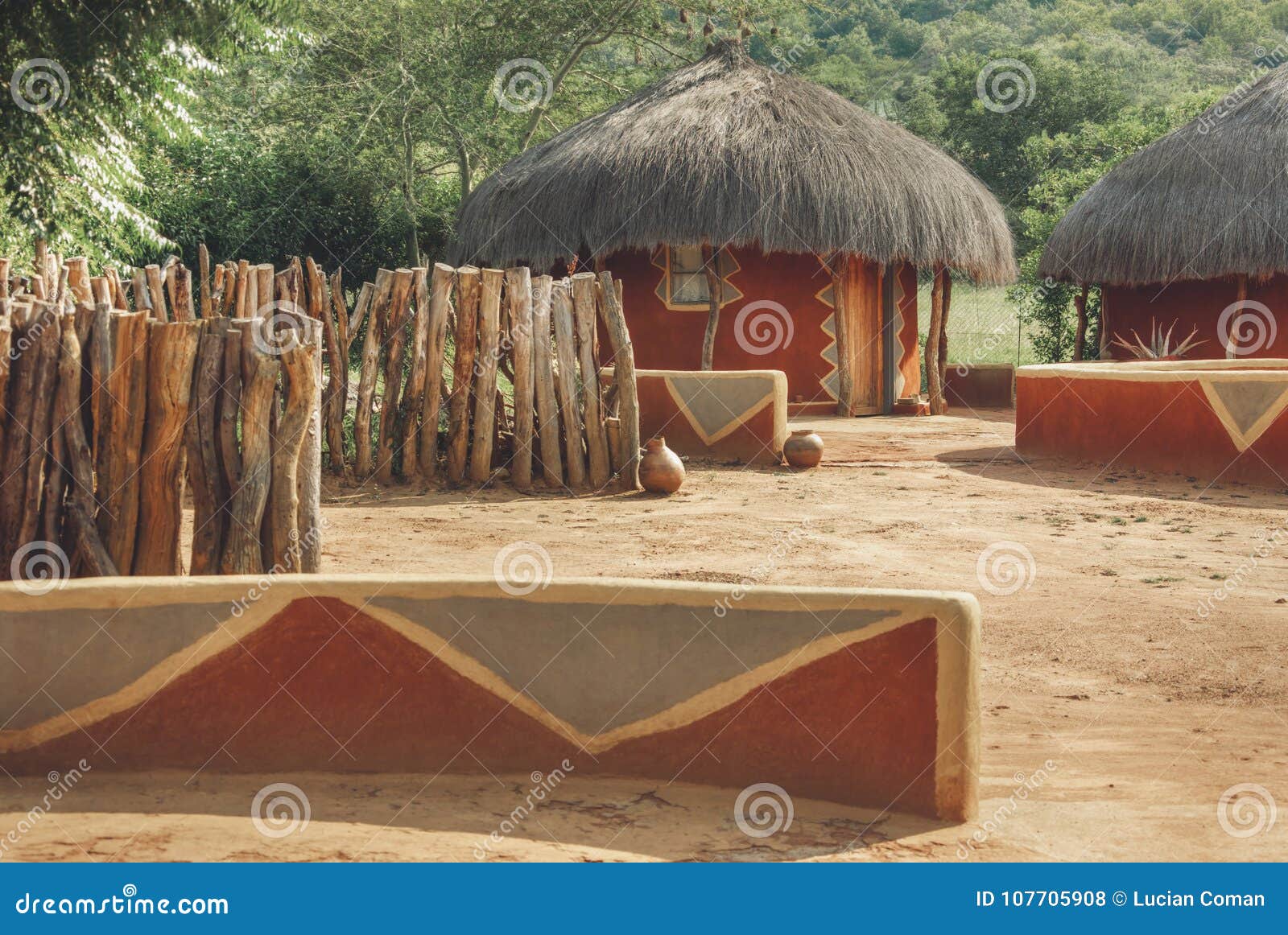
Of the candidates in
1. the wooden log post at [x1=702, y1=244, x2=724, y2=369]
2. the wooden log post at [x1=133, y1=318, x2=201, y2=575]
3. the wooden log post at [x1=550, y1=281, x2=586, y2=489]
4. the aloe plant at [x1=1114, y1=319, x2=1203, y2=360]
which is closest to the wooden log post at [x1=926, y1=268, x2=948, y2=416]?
the aloe plant at [x1=1114, y1=319, x2=1203, y2=360]

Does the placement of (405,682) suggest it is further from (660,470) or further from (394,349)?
(394,349)

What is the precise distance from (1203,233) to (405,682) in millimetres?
13680

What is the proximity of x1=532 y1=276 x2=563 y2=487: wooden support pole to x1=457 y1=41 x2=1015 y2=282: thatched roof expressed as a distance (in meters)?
5.02

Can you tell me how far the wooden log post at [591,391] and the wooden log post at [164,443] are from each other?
3.94m

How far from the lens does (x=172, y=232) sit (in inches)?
632

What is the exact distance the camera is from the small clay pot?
9.66m

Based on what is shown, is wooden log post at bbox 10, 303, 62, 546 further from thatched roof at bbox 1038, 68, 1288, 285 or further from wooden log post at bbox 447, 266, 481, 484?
thatched roof at bbox 1038, 68, 1288, 285

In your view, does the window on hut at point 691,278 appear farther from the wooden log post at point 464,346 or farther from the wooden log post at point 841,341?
the wooden log post at point 464,346

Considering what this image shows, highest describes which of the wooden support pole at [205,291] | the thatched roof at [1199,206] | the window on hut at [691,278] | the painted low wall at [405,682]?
the thatched roof at [1199,206]

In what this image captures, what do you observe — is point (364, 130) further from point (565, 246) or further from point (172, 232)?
point (565, 246)

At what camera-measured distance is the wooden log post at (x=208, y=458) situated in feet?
15.4

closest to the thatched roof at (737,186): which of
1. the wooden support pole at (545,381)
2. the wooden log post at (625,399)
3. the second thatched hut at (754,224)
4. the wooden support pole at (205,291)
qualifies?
the second thatched hut at (754,224)

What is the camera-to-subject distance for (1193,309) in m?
15.7

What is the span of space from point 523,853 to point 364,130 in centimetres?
1638
